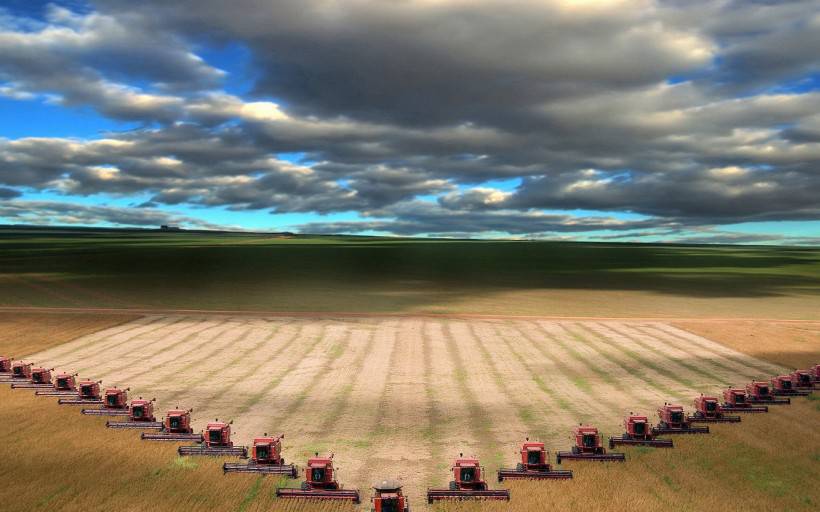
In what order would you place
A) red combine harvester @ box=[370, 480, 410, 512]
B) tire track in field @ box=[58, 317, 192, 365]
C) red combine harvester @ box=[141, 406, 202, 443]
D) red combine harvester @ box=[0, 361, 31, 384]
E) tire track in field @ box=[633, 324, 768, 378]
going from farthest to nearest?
tire track in field @ box=[58, 317, 192, 365]
tire track in field @ box=[633, 324, 768, 378]
red combine harvester @ box=[0, 361, 31, 384]
red combine harvester @ box=[141, 406, 202, 443]
red combine harvester @ box=[370, 480, 410, 512]

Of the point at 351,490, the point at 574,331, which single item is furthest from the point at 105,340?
the point at 574,331

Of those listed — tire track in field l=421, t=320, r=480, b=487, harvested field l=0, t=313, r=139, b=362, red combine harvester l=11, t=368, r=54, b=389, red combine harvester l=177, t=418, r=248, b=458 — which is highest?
harvested field l=0, t=313, r=139, b=362

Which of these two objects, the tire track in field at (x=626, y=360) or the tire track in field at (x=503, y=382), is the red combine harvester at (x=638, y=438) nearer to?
the tire track in field at (x=503, y=382)

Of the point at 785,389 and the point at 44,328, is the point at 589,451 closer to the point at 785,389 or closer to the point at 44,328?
the point at 785,389

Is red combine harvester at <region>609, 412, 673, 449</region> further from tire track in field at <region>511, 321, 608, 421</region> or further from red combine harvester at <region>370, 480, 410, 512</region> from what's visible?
red combine harvester at <region>370, 480, 410, 512</region>

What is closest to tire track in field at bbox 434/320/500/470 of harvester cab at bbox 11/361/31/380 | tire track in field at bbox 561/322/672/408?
tire track in field at bbox 561/322/672/408

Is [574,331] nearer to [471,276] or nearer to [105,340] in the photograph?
[105,340]

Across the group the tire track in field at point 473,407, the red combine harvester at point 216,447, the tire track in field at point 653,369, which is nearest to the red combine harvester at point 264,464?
the red combine harvester at point 216,447
